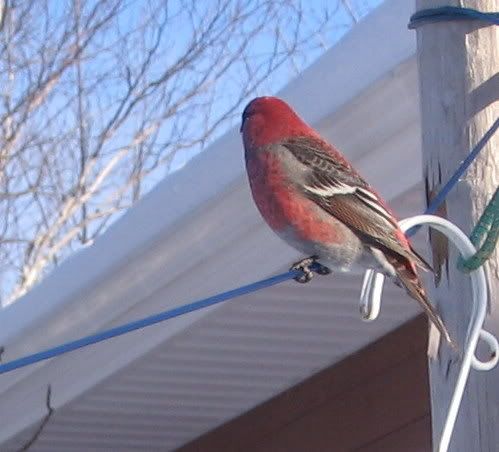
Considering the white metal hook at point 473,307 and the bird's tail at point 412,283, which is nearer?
the white metal hook at point 473,307

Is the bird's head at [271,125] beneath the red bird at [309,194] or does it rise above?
above

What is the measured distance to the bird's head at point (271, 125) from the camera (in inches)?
157

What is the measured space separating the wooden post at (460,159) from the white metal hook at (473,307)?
0.06 m

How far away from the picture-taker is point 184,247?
4.14 m

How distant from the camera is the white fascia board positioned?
12.7 ft

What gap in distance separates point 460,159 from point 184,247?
1.26 metres

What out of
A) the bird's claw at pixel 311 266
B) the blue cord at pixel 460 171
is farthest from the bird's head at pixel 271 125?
the blue cord at pixel 460 171

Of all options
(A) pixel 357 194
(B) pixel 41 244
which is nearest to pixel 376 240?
(A) pixel 357 194

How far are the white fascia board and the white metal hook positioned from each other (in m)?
0.89

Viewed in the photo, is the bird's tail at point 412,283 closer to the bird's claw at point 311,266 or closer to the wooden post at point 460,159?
the wooden post at point 460,159

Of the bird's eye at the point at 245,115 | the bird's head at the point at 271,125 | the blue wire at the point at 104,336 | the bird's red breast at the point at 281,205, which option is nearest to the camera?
the blue wire at the point at 104,336

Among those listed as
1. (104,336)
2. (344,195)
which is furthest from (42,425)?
(104,336)

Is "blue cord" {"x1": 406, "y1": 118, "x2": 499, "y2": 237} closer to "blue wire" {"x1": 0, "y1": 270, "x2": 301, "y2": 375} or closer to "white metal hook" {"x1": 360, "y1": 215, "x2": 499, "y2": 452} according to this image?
"white metal hook" {"x1": 360, "y1": 215, "x2": 499, "y2": 452}

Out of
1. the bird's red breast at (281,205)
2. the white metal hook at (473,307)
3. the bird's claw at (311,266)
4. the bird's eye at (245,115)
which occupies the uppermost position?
the bird's eye at (245,115)
